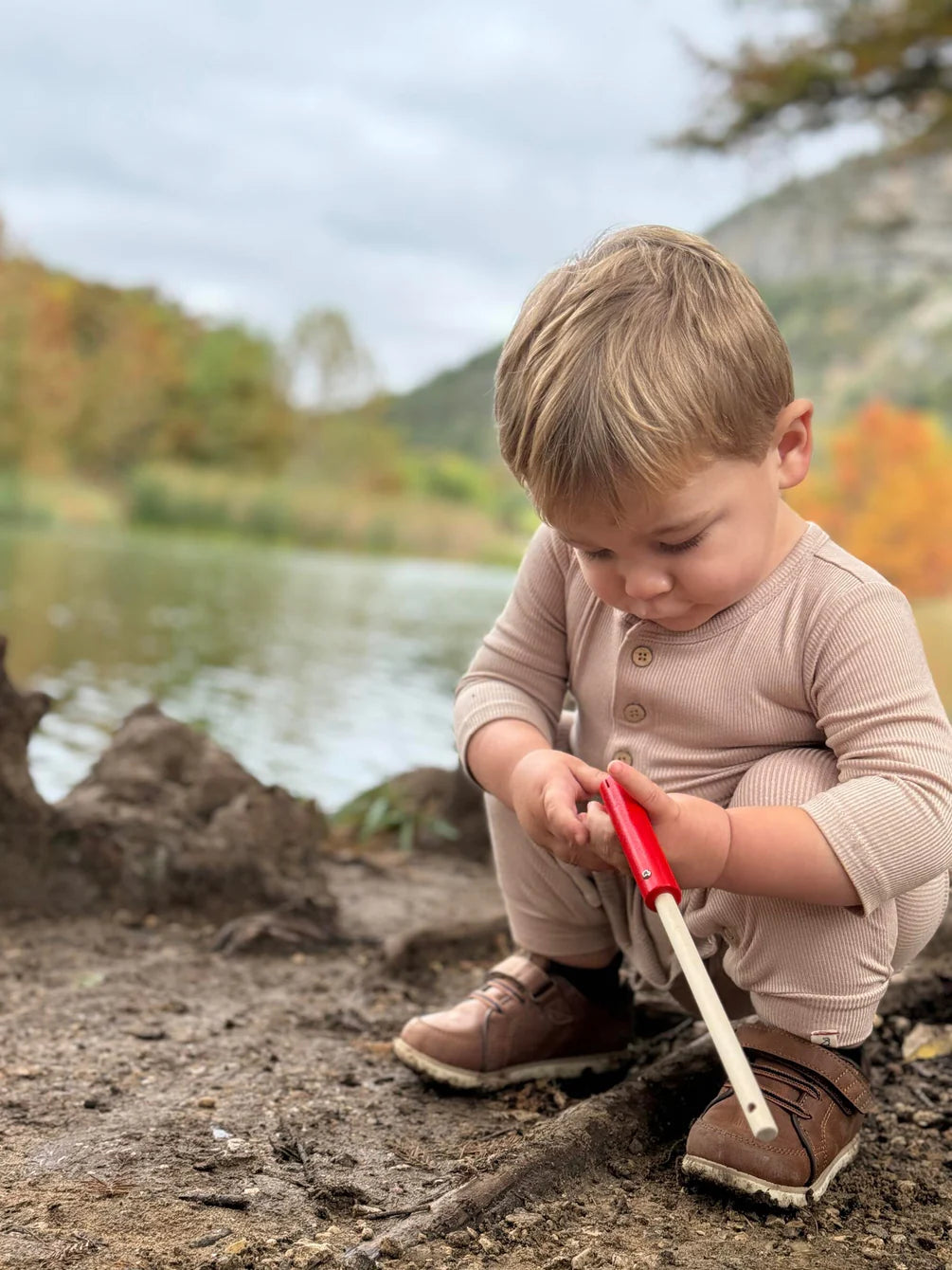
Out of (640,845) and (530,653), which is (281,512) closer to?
(530,653)

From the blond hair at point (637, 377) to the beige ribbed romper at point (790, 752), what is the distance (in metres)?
0.18

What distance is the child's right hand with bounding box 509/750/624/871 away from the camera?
1124mm

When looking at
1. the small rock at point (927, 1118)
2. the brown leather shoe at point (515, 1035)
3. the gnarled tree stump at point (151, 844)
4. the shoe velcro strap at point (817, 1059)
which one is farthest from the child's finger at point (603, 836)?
the gnarled tree stump at point (151, 844)

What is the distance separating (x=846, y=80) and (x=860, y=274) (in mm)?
2178

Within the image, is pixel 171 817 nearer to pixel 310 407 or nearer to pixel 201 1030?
pixel 201 1030

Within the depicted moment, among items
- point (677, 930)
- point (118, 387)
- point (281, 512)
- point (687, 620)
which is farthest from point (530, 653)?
point (118, 387)

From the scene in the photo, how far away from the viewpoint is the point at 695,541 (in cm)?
113

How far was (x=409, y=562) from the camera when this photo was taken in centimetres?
793

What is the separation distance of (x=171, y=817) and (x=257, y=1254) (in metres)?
1.08

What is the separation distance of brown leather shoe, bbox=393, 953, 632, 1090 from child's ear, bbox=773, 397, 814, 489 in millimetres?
625

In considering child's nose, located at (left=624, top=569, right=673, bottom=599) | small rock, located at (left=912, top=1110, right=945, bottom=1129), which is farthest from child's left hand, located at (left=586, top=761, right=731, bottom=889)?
small rock, located at (left=912, top=1110, right=945, bottom=1129)

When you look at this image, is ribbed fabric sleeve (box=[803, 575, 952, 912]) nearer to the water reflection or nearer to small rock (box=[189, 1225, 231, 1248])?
small rock (box=[189, 1225, 231, 1248])

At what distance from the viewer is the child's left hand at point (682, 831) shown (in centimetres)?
104

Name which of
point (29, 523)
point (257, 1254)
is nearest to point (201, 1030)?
point (257, 1254)
